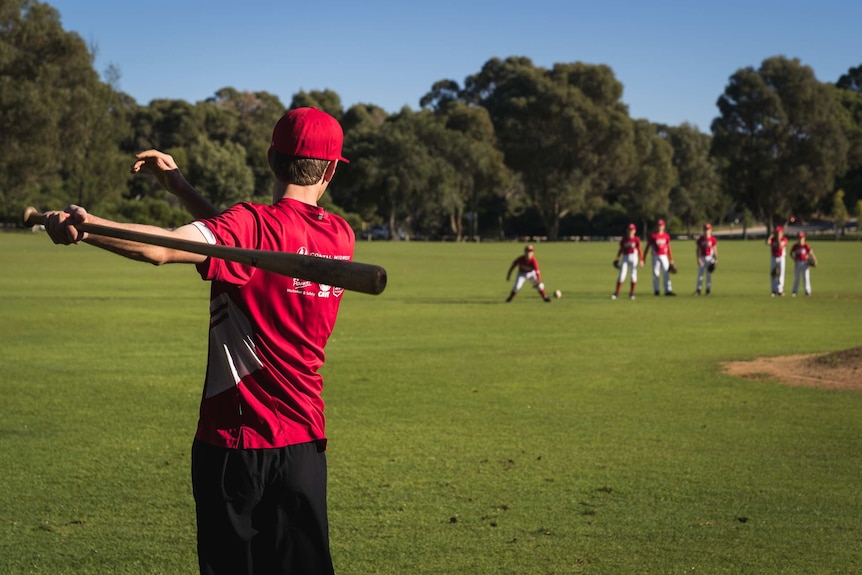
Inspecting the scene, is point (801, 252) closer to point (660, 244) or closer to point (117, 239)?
point (660, 244)

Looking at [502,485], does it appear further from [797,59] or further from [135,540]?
[797,59]

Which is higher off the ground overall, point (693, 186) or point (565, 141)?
point (565, 141)

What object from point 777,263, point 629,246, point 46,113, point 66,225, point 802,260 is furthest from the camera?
point 46,113

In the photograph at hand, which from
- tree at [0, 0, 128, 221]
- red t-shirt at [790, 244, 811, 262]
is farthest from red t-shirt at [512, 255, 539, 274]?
tree at [0, 0, 128, 221]

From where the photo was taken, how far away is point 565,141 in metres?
113

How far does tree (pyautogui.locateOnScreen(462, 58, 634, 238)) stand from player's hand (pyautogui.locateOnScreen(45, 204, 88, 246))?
108m

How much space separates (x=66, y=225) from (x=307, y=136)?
1.06 meters

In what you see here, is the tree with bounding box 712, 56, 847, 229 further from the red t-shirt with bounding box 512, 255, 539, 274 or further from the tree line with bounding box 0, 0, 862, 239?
the red t-shirt with bounding box 512, 255, 539, 274

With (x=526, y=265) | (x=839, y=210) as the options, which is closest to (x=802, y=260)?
(x=526, y=265)

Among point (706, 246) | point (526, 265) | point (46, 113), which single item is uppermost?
point (46, 113)

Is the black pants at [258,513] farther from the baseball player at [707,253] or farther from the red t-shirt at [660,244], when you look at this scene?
the baseball player at [707,253]

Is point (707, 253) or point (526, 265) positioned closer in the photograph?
point (526, 265)

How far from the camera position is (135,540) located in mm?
6719

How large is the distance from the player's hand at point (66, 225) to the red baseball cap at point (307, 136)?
0.95 metres
